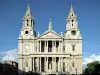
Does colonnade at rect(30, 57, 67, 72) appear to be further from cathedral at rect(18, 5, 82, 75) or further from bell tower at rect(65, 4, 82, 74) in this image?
bell tower at rect(65, 4, 82, 74)

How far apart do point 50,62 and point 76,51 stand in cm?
950

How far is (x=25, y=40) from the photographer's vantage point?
10225 cm

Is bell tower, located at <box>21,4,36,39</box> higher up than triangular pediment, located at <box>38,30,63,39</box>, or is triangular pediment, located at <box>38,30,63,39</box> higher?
bell tower, located at <box>21,4,36,39</box>

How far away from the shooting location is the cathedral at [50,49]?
9794cm

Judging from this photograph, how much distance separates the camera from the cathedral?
97.9 metres

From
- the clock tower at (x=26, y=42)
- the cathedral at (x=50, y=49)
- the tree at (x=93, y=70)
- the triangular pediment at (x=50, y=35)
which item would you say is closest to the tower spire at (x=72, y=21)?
the cathedral at (x=50, y=49)

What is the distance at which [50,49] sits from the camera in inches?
4063

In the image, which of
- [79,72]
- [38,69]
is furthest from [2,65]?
[79,72]

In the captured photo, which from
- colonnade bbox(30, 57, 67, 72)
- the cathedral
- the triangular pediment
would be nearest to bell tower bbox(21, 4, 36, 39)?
the cathedral

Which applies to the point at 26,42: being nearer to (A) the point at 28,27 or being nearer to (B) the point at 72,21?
(A) the point at 28,27

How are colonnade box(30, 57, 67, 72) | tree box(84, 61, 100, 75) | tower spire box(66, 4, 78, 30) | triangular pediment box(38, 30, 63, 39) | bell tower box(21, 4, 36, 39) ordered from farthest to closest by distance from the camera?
tower spire box(66, 4, 78, 30) < bell tower box(21, 4, 36, 39) < triangular pediment box(38, 30, 63, 39) < tree box(84, 61, 100, 75) < colonnade box(30, 57, 67, 72)

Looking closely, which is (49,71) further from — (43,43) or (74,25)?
(74,25)

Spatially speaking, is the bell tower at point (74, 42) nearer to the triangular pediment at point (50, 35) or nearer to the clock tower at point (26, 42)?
the triangular pediment at point (50, 35)

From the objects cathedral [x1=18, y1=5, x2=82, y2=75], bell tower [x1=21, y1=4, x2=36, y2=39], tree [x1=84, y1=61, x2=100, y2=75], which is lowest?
tree [x1=84, y1=61, x2=100, y2=75]
